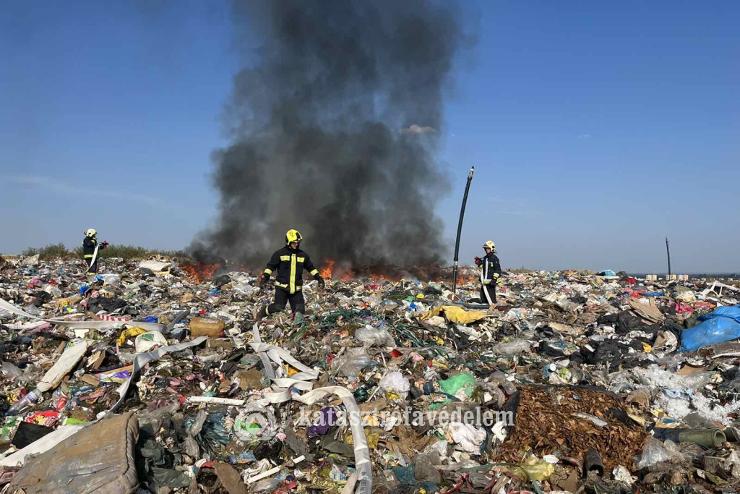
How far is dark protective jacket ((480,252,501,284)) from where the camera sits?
9.92 metres

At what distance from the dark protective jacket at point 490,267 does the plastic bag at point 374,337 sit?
3.87 meters

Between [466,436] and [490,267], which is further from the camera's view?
[490,267]

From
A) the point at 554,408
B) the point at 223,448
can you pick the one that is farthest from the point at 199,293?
the point at 554,408

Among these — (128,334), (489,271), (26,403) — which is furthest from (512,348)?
(26,403)

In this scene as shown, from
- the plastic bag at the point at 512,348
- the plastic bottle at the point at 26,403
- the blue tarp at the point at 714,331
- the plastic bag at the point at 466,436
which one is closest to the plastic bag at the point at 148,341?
the plastic bottle at the point at 26,403

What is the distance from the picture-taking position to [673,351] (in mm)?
6645

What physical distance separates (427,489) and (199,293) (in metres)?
8.60

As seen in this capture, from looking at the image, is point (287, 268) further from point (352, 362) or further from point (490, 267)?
point (490, 267)

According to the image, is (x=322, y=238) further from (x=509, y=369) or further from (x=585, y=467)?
(x=585, y=467)

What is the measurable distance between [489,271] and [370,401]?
572 cm

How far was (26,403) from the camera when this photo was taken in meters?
5.04

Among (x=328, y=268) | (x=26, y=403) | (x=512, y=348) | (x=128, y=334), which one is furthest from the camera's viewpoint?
(x=328, y=268)

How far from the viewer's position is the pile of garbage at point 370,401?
12.0 feet

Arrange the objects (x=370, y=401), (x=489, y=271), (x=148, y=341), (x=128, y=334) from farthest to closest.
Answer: (x=489, y=271)
(x=128, y=334)
(x=148, y=341)
(x=370, y=401)
